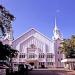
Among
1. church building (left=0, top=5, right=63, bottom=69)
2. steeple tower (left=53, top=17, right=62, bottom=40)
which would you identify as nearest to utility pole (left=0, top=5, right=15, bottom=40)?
church building (left=0, top=5, right=63, bottom=69)

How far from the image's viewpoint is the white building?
80.6 metres

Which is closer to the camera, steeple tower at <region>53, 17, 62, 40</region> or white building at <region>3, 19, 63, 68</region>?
white building at <region>3, 19, 63, 68</region>

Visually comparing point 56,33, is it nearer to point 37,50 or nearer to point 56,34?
point 56,34

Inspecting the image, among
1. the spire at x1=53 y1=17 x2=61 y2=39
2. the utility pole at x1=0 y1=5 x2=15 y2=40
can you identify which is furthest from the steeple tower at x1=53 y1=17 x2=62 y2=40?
the utility pole at x1=0 y1=5 x2=15 y2=40

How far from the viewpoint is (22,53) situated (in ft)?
266

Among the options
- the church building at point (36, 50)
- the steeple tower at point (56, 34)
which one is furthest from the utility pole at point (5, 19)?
the steeple tower at point (56, 34)

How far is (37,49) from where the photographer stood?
80.9m

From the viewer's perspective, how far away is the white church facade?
264 feet

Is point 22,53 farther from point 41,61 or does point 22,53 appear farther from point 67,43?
point 67,43

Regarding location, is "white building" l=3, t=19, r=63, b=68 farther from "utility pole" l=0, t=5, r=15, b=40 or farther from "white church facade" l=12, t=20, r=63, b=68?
"utility pole" l=0, t=5, r=15, b=40

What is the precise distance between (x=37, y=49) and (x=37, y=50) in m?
0.34

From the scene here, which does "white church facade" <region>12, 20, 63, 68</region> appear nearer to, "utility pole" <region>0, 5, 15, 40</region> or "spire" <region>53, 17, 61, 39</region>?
"spire" <region>53, 17, 61, 39</region>

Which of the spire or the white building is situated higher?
the spire

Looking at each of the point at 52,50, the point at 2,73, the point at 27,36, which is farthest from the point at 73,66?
the point at 2,73
